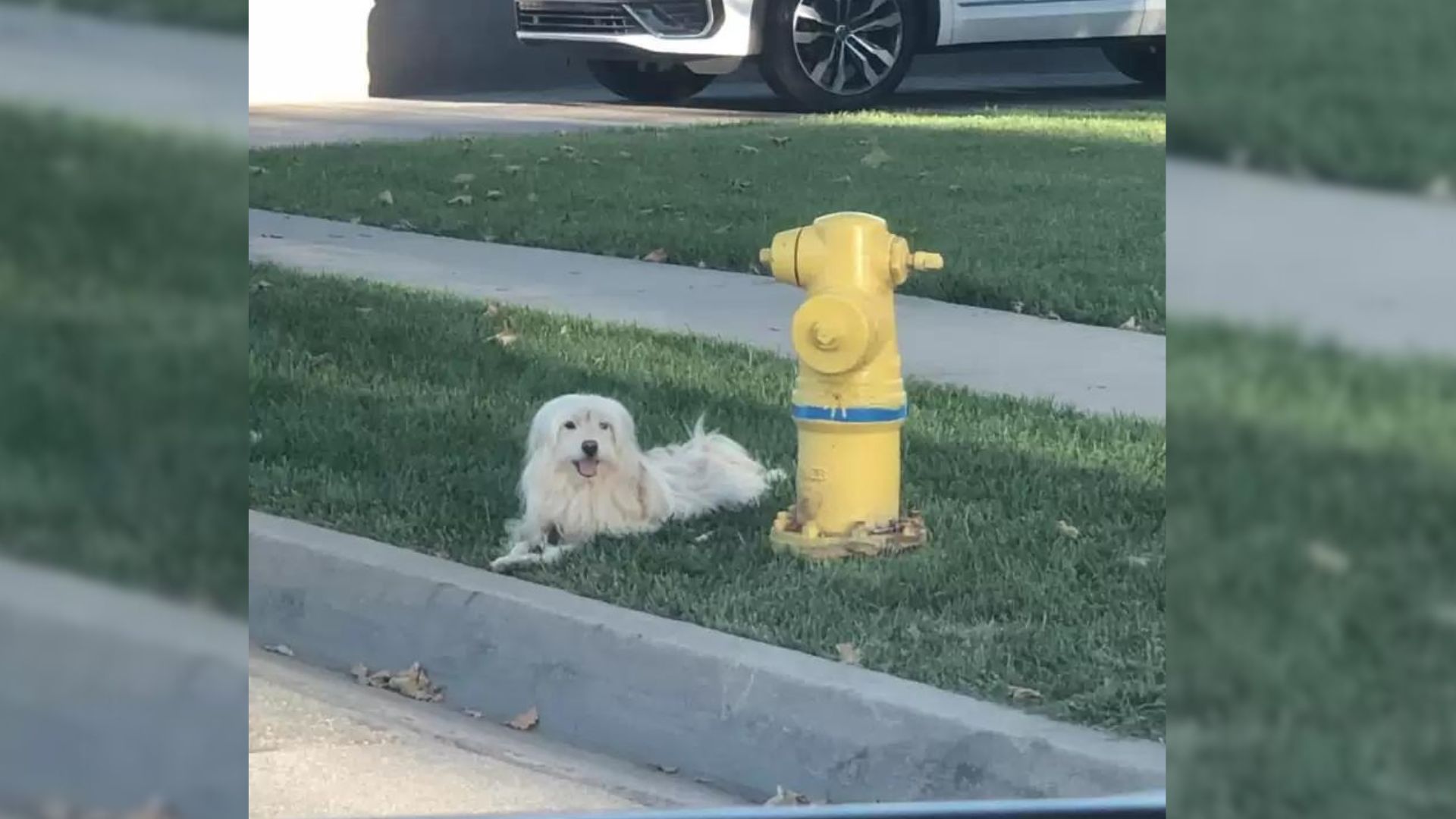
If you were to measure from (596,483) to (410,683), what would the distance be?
70cm

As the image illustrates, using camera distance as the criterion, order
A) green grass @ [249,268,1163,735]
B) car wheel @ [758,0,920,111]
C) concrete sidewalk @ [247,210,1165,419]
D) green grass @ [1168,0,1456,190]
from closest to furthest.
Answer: green grass @ [1168,0,1456,190], green grass @ [249,268,1163,735], concrete sidewalk @ [247,210,1165,419], car wheel @ [758,0,920,111]

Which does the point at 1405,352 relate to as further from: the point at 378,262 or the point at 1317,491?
the point at 378,262

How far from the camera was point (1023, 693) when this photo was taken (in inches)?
155

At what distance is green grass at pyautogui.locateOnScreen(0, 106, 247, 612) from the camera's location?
8.03 feet

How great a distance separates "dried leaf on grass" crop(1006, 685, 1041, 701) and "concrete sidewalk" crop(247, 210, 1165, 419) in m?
2.14

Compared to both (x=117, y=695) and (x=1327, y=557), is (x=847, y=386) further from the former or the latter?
(x=117, y=695)

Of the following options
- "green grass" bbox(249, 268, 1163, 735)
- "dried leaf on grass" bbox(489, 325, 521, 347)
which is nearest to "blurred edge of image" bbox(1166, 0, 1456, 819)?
"green grass" bbox(249, 268, 1163, 735)

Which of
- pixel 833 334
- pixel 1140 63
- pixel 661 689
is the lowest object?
pixel 661 689

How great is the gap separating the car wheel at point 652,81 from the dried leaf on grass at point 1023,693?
35.3ft

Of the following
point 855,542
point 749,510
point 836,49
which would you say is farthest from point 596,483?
point 836,49

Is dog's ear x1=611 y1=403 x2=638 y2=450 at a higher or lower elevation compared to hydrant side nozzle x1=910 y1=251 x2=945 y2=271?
lower

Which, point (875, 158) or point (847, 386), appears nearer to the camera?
point (847, 386)

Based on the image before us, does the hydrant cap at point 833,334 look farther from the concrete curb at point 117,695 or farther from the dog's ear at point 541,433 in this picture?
the concrete curb at point 117,695

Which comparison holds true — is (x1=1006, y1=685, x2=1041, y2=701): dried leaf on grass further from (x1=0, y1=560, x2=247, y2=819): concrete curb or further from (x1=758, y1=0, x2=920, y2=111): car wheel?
(x1=758, y1=0, x2=920, y2=111): car wheel
